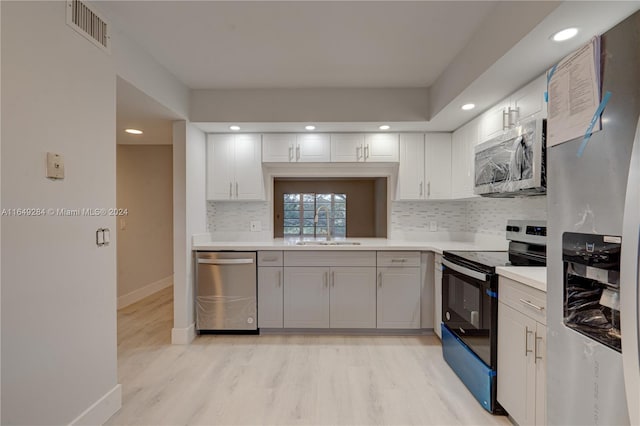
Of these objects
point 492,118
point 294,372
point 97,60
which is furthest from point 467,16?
point 294,372

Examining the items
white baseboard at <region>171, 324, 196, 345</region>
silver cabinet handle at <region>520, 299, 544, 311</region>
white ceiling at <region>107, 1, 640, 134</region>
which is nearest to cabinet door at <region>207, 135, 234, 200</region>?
white ceiling at <region>107, 1, 640, 134</region>

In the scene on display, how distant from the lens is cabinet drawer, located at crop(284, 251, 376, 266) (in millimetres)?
2992

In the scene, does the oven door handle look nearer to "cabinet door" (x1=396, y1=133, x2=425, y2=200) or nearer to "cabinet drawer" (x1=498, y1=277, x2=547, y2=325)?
"cabinet drawer" (x1=498, y1=277, x2=547, y2=325)

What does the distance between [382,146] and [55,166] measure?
2723 millimetres

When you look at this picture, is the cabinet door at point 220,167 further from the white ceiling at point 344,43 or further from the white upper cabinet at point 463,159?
the white upper cabinet at point 463,159

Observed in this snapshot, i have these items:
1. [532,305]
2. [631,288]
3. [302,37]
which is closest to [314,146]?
[302,37]

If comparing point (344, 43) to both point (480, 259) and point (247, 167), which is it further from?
point (480, 259)

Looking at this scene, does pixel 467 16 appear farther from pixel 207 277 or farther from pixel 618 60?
pixel 207 277

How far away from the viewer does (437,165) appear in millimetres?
3271

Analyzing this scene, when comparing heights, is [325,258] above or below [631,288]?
below

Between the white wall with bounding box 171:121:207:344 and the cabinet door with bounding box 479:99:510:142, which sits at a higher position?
the cabinet door with bounding box 479:99:510:142

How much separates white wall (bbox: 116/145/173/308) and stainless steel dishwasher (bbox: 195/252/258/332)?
1641mm

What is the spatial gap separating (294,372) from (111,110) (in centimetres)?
219

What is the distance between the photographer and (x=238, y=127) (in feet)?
10.1
